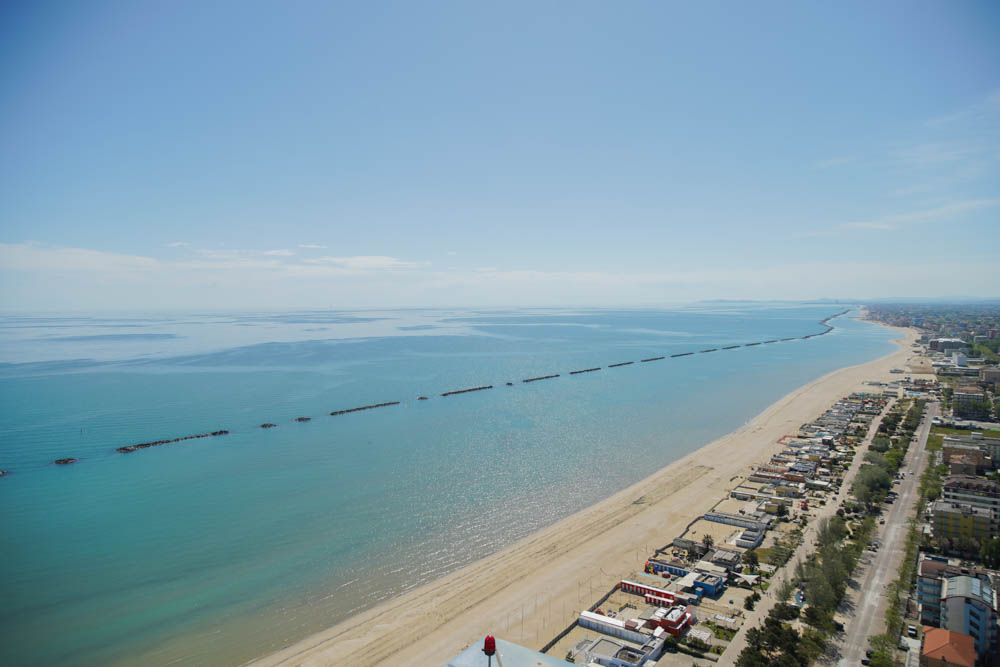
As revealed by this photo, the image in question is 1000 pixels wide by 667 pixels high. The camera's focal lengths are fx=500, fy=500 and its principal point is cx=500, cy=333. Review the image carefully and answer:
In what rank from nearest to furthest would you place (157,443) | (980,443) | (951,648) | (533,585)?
(951,648)
(533,585)
(980,443)
(157,443)

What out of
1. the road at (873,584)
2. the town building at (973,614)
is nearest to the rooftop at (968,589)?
the town building at (973,614)

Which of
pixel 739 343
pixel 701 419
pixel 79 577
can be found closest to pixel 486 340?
pixel 739 343

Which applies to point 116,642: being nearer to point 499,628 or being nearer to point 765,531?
point 499,628

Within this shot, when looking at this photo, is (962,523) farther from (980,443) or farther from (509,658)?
(509,658)

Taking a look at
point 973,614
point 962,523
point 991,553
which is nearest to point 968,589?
point 973,614

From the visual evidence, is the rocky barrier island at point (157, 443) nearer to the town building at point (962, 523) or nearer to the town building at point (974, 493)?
the town building at point (962, 523)

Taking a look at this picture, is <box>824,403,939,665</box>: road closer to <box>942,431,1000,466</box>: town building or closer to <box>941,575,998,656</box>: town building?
<box>941,575,998,656</box>: town building

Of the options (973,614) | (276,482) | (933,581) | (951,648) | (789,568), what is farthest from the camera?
(276,482)
